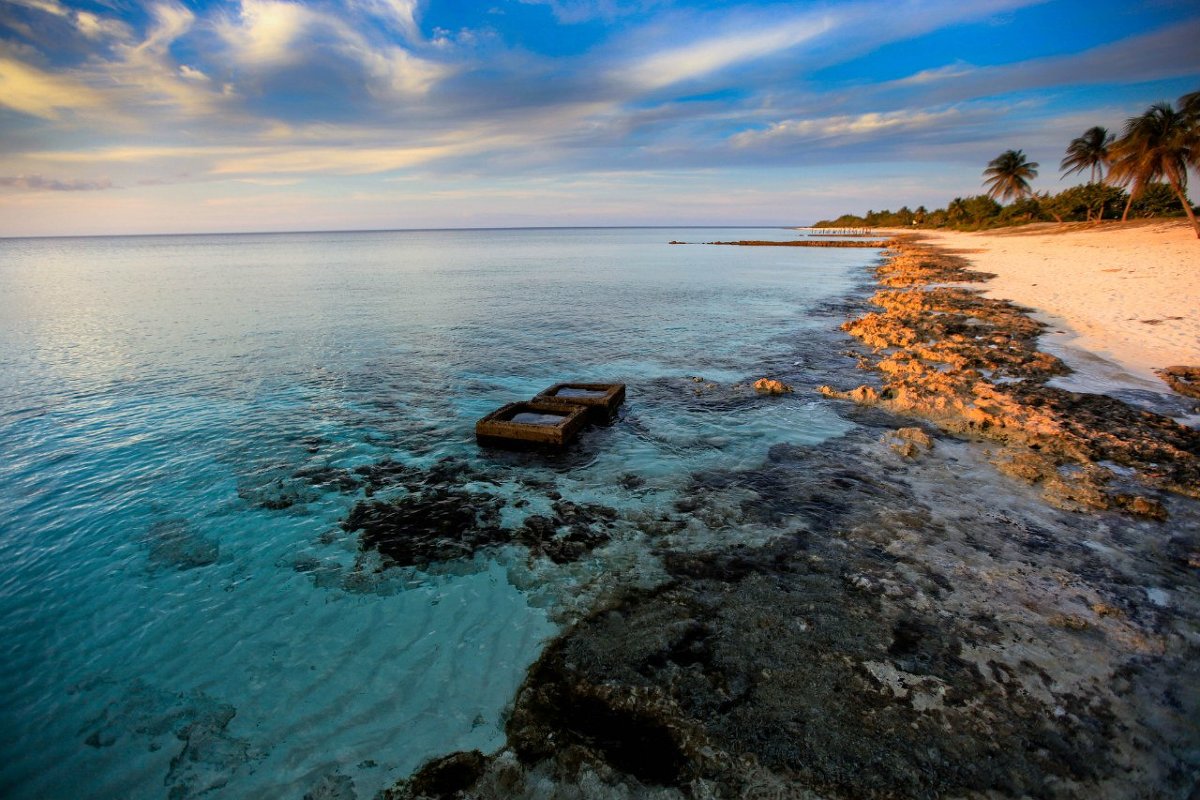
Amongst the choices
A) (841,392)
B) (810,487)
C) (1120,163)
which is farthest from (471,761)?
(1120,163)

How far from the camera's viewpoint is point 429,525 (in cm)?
900

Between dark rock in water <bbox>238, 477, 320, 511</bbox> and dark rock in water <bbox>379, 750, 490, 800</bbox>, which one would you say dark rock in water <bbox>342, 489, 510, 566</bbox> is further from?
dark rock in water <bbox>379, 750, 490, 800</bbox>

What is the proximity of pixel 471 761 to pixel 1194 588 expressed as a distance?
945 cm

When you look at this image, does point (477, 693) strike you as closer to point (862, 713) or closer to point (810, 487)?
point (862, 713)

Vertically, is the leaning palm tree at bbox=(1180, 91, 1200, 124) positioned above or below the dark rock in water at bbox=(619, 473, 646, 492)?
above

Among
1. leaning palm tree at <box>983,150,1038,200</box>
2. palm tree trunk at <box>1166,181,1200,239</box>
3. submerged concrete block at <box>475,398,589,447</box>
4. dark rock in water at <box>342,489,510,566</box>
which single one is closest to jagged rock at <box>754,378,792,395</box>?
submerged concrete block at <box>475,398,589,447</box>

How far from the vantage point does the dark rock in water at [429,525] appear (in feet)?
27.2

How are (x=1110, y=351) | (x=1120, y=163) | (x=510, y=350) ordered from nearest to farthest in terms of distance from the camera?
(x=1110, y=351)
(x=510, y=350)
(x=1120, y=163)

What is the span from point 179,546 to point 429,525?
4.01 metres

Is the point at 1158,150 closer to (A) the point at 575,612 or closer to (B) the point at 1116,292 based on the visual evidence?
(B) the point at 1116,292

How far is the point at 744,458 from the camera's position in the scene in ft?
37.7

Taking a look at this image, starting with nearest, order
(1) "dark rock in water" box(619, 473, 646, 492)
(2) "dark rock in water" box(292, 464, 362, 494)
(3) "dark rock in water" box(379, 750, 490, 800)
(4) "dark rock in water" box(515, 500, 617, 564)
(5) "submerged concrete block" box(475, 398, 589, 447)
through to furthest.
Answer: (3) "dark rock in water" box(379, 750, 490, 800) < (4) "dark rock in water" box(515, 500, 617, 564) < (1) "dark rock in water" box(619, 473, 646, 492) < (2) "dark rock in water" box(292, 464, 362, 494) < (5) "submerged concrete block" box(475, 398, 589, 447)

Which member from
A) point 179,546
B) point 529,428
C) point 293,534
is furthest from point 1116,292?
point 179,546

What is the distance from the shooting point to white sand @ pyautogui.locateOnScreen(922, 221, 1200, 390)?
18078 mm
